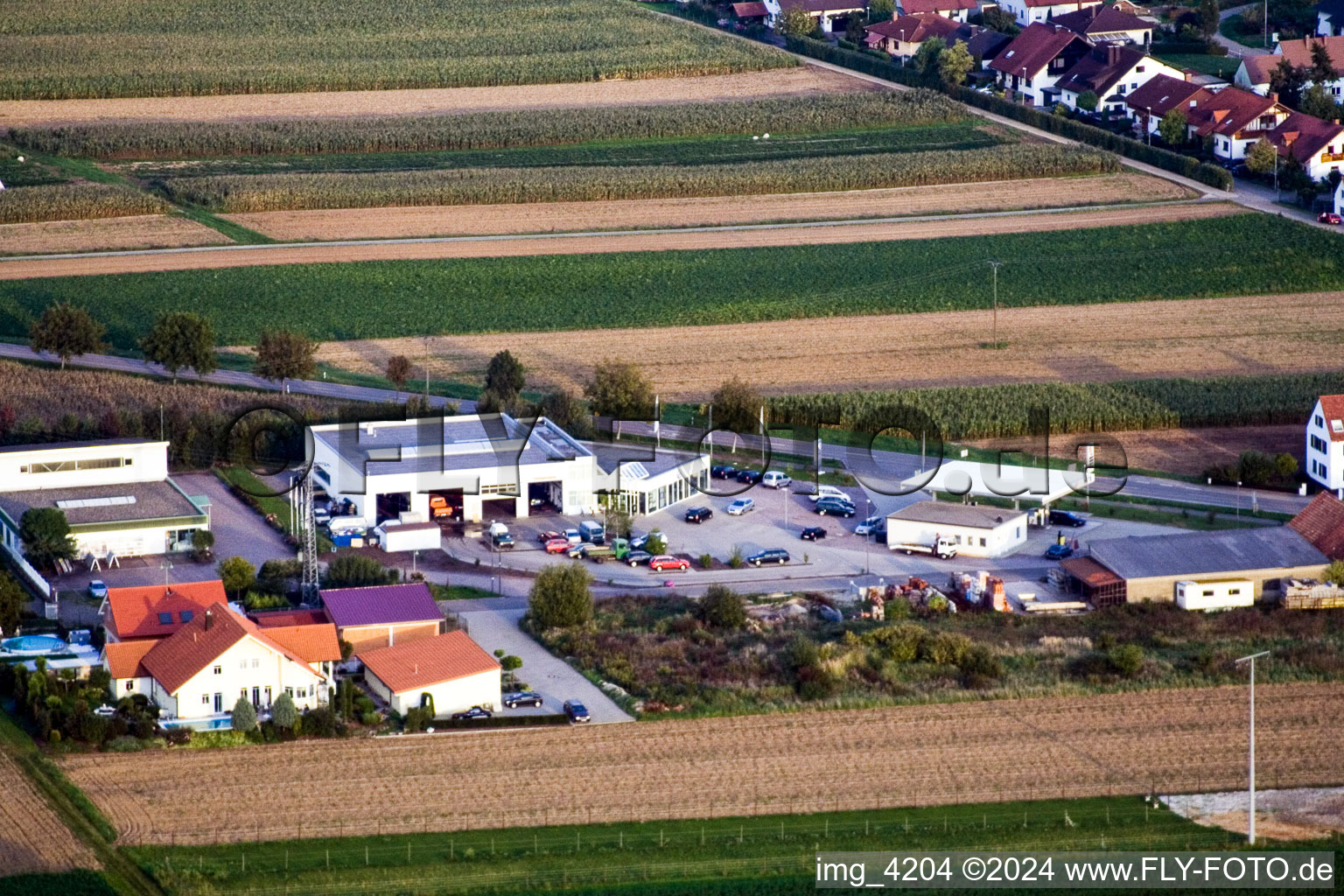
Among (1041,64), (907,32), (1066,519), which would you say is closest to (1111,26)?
(1041,64)

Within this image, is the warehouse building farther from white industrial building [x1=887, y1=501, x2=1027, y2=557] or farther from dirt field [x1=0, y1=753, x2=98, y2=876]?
dirt field [x1=0, y1=753, x2=98, y2=876]

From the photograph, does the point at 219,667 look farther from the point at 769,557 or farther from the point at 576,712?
the point at 769,557

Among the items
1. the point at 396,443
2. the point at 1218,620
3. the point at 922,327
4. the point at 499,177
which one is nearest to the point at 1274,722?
the point at 1218,620

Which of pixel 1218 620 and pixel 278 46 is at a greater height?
pixel 278 46

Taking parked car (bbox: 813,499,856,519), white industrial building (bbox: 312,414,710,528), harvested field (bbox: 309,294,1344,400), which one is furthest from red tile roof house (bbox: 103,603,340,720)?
harvested field (bbox: 309,294,1344,400)

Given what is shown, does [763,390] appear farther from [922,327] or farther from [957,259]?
[957,259]

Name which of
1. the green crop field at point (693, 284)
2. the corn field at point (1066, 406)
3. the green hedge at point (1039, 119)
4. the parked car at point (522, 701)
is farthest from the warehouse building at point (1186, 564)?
the green hedge at point (1039, 119)

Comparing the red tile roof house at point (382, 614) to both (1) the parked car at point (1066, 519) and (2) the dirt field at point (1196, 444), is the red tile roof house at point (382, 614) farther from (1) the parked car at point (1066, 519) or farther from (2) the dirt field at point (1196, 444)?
(2) the dirt field at point (1196, 444)
